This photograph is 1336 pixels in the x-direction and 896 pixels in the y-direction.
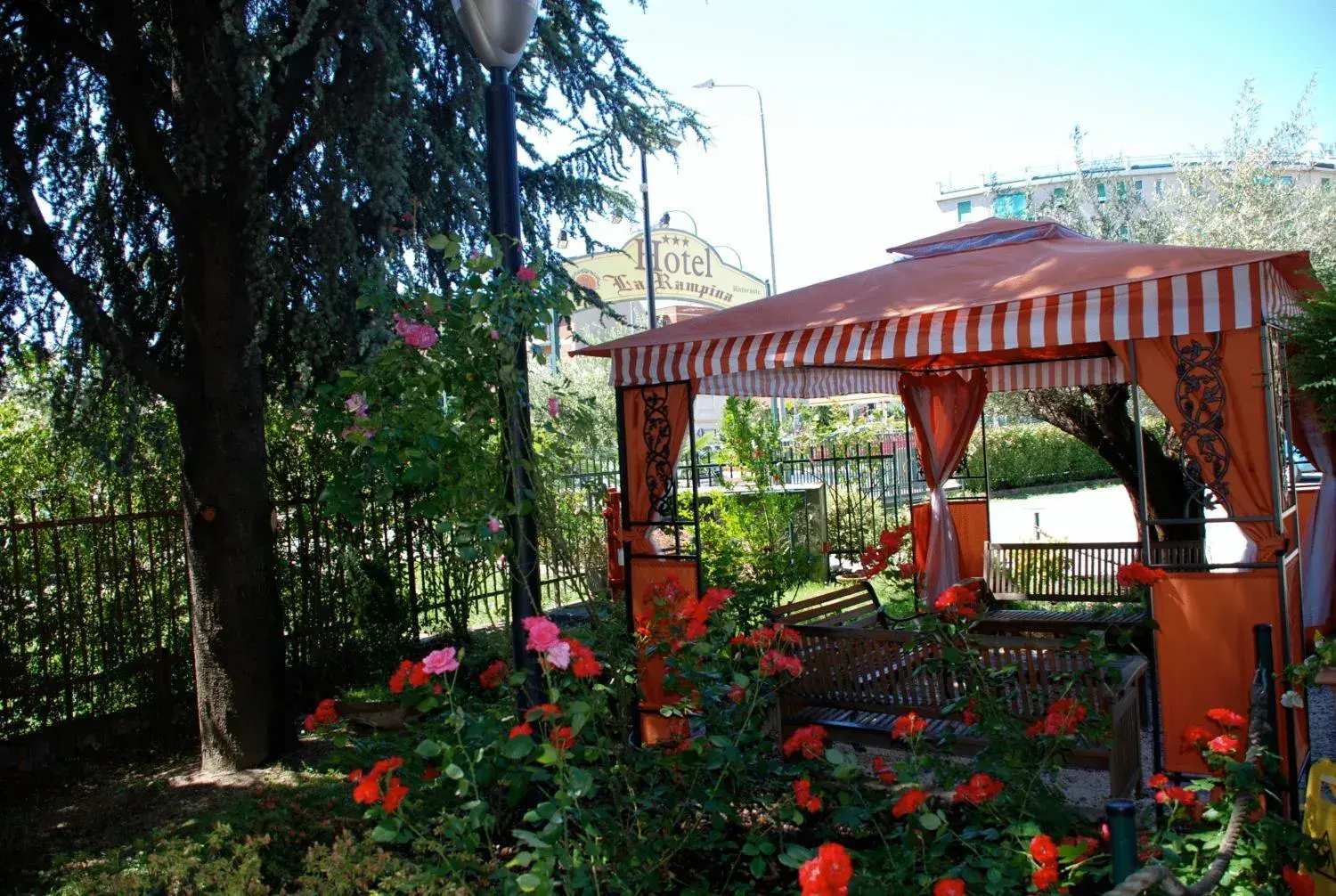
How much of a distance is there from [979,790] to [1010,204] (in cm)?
1522

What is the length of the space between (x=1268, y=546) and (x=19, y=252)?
6728 mm

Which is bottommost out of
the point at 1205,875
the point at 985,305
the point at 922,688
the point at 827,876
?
the point at 922,688

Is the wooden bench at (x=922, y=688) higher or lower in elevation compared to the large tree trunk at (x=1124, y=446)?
lower

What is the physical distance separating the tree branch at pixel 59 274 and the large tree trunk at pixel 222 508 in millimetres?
308

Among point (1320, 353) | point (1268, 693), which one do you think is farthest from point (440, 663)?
point (1320, 353)

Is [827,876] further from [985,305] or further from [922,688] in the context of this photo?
[985,305]

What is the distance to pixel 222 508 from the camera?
18.8 feet

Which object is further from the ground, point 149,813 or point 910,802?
point 910,802

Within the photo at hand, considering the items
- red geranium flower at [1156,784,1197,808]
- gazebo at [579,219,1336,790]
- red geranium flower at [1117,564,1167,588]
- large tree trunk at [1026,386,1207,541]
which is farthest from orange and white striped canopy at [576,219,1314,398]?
large tree trunk at [1026,386,1207,541]

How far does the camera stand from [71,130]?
20.7 feet

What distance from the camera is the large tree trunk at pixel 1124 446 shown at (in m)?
9.02

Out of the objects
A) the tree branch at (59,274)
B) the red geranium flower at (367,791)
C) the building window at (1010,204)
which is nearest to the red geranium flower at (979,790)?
the red geranium flower at (367,791)

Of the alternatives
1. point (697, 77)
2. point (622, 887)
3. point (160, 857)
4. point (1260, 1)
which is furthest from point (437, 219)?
point (697, 77)

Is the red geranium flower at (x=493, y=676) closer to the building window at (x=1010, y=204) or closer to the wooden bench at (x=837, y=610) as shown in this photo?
the wooden bench at (x=837, y=610)
